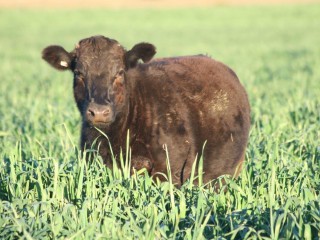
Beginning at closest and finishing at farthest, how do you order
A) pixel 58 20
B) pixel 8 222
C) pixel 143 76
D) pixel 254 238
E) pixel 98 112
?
pixel 254 238
pixel 8 222
pixel 98 112
pixel 143 76
pixel 58 20

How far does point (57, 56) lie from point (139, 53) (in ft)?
2.74

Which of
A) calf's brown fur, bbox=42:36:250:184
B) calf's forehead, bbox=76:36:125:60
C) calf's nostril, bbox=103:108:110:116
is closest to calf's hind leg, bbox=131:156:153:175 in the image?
calf's brown fur, bbox=42:36:250:184

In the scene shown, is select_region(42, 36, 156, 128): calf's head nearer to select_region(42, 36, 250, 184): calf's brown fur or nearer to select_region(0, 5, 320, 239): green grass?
select_region(42, 36, 250, 184): calf's brown fur

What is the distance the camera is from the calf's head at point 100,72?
566cm

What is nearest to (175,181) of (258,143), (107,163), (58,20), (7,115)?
(107,163)

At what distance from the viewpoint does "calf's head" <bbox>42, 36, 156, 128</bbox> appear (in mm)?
5656

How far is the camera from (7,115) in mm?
10148

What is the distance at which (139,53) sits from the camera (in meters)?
6.36

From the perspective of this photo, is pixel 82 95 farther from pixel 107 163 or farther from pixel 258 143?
pixel 258 143

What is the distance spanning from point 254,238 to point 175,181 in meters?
1.85

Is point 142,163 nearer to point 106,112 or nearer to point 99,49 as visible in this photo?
point 106,112

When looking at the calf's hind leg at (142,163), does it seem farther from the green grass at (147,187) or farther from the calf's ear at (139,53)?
the calf's ear at (139,53)

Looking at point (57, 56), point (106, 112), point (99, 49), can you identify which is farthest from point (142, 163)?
point (57, 56)

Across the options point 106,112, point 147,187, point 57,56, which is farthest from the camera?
point 57,56
